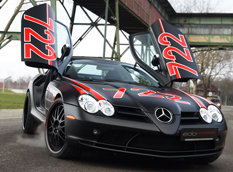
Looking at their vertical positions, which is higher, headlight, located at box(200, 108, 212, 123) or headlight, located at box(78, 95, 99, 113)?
headlight, located at box(78, 95, 99, 113)

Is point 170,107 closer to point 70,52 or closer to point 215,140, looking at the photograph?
point 215,140

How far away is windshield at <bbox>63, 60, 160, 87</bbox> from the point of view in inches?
191

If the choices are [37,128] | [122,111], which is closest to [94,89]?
[122,111]

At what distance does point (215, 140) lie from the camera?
3842 millimetres

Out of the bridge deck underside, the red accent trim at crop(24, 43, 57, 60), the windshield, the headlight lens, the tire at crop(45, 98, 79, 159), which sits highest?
the bridge deck underside

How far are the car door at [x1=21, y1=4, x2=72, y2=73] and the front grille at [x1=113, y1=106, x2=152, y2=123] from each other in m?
1.49

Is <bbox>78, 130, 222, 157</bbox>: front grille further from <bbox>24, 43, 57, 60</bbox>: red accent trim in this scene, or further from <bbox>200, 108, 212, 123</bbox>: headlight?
<bbox>24, 43, 57, 60</bbox>: red accent trim

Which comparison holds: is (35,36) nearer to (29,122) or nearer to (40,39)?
(40,39)

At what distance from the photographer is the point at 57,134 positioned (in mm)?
3914

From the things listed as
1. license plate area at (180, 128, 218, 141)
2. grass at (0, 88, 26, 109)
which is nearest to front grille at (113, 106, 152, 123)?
license plate area at (180, 128, 218, 141)

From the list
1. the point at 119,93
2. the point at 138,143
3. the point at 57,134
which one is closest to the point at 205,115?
the point at 138,143

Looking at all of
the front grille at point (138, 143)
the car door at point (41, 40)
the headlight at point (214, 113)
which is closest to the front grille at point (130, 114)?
the front grille at point (138, 143)

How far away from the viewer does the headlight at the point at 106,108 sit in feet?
11.6

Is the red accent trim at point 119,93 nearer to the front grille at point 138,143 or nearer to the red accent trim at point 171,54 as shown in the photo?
the front grille at point 138,143
